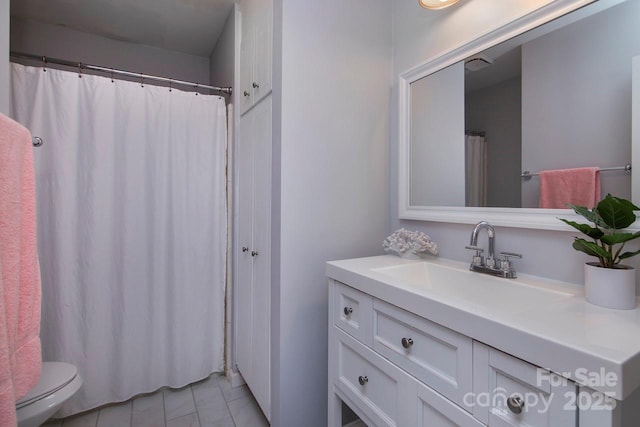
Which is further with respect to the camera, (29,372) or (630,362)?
(29,372)

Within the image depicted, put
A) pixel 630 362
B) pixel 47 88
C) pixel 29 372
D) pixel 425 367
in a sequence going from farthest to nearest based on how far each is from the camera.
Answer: pixel 47 88 → pixel 29 372 → pixel 425 367 → pixel 630 362

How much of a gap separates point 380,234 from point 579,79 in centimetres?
96

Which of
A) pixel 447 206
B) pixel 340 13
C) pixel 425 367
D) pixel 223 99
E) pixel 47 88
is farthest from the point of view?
pixel 223 99

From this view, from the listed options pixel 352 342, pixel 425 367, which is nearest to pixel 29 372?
pixel 352 342

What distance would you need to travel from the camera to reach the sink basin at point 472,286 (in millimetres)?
843

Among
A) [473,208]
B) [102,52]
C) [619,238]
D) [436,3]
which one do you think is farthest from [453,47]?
[102,52]

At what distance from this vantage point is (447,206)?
4.26ft

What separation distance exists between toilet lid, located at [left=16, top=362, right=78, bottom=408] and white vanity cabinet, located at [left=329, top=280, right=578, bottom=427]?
1.08 meters

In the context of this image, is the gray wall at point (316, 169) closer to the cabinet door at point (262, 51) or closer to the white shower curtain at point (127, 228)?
the cabinet door at point (262, 51)

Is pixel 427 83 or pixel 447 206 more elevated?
pixel 427 83

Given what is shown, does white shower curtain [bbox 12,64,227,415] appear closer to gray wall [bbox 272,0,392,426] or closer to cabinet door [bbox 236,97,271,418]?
cabinet door [bbox 236,97,271,418]

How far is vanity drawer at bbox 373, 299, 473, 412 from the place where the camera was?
67cm

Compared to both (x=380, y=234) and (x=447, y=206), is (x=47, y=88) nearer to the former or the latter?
(x=380, y=234)

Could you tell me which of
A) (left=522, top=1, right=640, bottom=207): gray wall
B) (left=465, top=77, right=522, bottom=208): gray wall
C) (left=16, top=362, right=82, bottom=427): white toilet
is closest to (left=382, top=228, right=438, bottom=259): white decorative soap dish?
(left=465, top=77, right=522, bottom=208): gray wall
